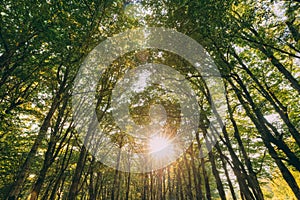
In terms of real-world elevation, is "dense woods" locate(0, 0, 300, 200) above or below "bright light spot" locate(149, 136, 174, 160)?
below

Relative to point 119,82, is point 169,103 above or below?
below

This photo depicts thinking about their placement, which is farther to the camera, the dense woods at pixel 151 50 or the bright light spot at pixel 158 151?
the bright light spot at pixel 158 151

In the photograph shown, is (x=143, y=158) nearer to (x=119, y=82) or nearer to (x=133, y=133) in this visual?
(x=133, y=133)

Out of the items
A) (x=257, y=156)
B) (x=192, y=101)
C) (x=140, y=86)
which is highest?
(x=140, y=86)

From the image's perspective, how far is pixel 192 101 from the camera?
1465 cm

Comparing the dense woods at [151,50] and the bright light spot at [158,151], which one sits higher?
the bright light spot at [158,151]

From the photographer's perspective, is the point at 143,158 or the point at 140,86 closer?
the point at 140,86

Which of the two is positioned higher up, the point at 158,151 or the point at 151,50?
the point at 158,151

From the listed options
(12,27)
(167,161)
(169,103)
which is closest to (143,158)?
(167,161)

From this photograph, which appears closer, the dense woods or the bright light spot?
the dense woods

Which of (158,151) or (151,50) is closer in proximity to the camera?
(151,50)

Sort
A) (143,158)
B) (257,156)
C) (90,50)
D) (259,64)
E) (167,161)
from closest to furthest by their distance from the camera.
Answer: (90,50)
(259,64)
(257,156)
(167,161)
(143,158)

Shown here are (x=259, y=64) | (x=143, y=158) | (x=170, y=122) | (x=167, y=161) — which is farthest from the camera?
(x=143, y=158)

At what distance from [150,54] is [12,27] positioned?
7179 mm
